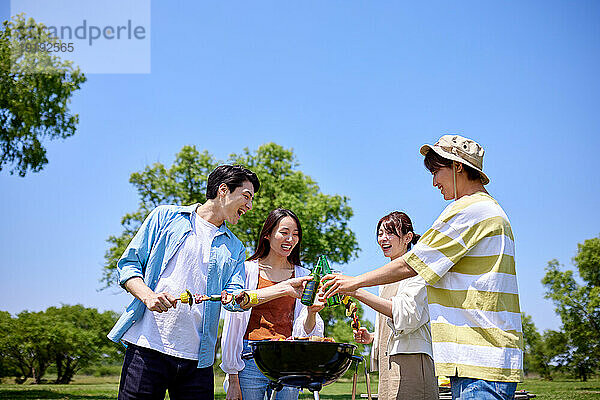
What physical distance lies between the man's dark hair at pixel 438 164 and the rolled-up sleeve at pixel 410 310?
3.04ft

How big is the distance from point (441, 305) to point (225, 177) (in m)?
1.80

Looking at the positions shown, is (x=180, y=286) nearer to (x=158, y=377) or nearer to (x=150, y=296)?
(x=150, y=296)

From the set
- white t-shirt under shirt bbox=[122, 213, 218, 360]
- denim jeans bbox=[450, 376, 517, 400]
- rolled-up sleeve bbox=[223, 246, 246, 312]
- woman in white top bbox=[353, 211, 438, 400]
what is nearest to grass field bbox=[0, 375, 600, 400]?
woman in white top bbox=[353, 211, 438, 400]

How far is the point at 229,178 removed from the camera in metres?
3.76

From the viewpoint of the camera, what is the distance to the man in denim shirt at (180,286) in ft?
10.8

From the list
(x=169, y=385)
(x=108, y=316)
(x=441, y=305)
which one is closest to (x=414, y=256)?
(x=441, y=305)

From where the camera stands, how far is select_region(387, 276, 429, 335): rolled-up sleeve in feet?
11.5

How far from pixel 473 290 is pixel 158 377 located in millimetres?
1990

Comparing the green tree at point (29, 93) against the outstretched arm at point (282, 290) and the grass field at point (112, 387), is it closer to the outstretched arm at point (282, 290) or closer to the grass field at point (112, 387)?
the grass field at point (112, 387)

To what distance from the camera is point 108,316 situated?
27484mm

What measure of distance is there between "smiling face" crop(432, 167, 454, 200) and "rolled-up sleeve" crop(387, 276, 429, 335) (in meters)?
0.85

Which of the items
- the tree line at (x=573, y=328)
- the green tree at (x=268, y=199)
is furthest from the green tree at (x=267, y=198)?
the tree line at (x=573, y=328)

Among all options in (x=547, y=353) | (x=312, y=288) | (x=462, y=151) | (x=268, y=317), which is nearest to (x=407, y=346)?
(x=312, y=288)

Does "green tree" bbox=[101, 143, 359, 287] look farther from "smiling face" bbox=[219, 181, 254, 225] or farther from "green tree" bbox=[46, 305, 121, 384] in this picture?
"smiling face" bbox=[219, 181, 254, 225]
